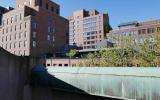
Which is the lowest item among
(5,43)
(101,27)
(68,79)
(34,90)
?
(34,90)

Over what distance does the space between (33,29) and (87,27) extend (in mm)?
61837

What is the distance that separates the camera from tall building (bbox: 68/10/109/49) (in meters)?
115

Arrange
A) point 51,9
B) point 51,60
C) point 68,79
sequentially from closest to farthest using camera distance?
1. point 68,79
2. point 51,60
3. point 51,9

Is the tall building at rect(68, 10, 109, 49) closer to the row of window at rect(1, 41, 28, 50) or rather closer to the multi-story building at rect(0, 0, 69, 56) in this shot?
the multi-story building at rect(0, 0, 69, 56)

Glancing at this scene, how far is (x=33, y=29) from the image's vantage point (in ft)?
209

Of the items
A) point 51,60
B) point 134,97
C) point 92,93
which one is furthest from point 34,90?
point 51,60

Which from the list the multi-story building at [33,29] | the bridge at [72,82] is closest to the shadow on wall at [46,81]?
the bridge at [72,82]

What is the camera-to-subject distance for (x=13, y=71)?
1233cm

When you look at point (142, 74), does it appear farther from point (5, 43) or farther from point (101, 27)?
point (101, 27)

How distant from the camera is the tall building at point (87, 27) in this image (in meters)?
115

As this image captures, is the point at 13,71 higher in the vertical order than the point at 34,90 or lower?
higher

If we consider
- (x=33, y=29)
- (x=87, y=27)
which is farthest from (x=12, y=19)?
(x=87, y=27)

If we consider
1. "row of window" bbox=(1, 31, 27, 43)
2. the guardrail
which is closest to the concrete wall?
the guardrail

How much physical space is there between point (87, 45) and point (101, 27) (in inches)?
510
